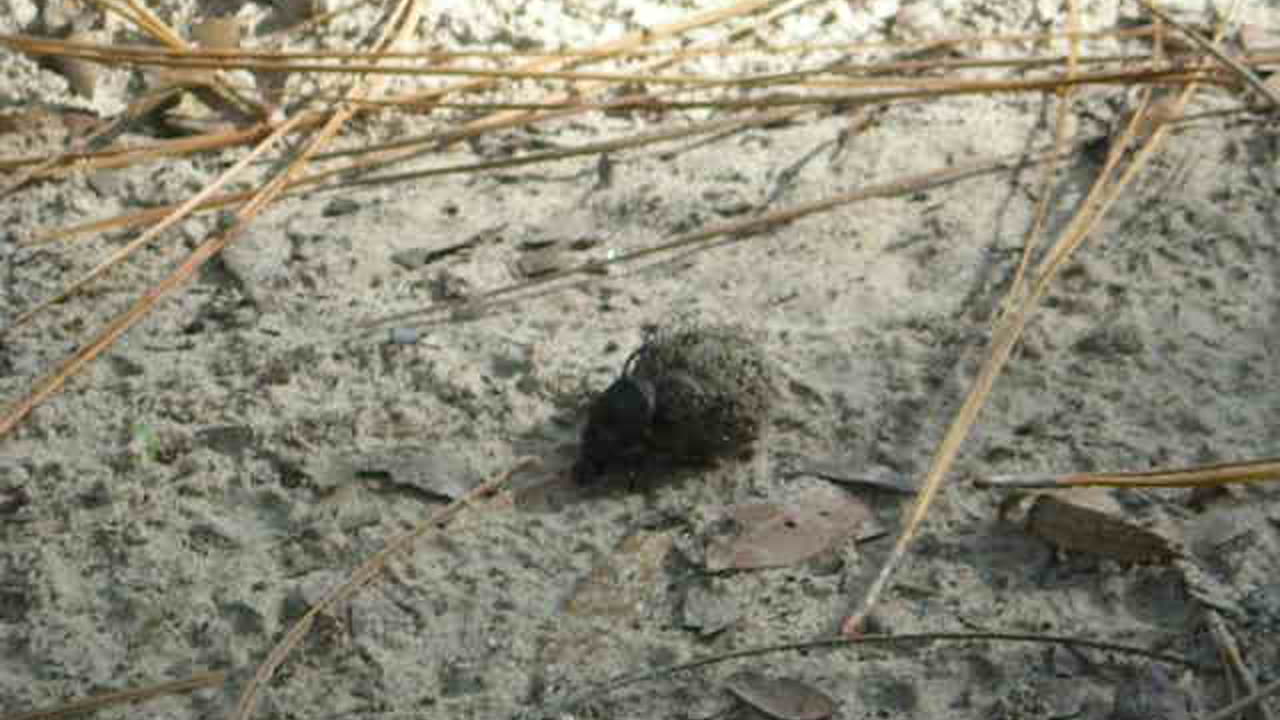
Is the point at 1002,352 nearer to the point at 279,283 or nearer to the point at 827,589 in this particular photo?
the point at 827,589

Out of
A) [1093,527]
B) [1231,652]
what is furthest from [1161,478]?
[1231,652]

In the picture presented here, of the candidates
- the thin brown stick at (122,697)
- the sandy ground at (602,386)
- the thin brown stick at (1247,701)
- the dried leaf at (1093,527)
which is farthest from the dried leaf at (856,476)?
the thin brown stick at (122,697)

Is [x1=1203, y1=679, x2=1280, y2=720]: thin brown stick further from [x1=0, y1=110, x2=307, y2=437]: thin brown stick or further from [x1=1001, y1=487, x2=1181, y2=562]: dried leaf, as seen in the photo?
[x1=0, y1=110, x2=307, y2=437]: thin brown stick

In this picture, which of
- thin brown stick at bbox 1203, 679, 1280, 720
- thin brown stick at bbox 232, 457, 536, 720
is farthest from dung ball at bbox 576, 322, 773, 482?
thin brown stick at bbox 1203, 679, 1280, 720

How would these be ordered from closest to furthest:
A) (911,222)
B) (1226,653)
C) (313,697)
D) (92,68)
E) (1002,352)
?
(1226,653) → (313,697) → (1002,352) → (911,222) → (92,68)

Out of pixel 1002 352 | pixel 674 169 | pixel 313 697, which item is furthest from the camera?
pixel 674 169

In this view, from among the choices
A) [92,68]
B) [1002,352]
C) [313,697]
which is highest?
[92,68]

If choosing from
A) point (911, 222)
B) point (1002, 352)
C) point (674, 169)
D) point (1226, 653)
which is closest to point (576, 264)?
point (674, 169)
